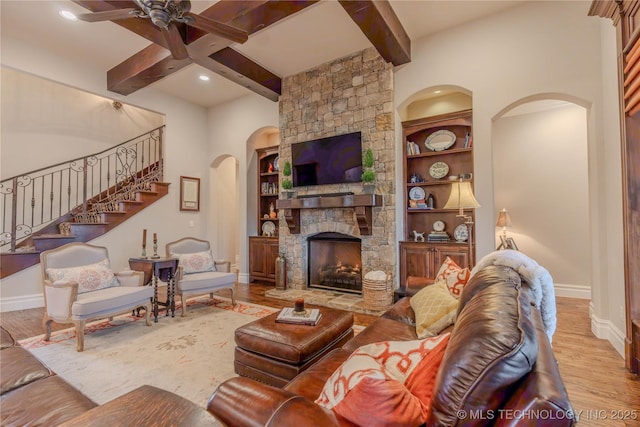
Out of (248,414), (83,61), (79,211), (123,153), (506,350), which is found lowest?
(248,414)

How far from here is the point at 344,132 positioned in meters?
4.59

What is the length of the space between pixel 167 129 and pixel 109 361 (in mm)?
4523

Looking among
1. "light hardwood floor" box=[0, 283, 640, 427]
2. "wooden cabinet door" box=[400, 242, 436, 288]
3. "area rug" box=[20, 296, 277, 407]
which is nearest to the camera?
"light hardwood floor" box=[0, 283, 640, 427]

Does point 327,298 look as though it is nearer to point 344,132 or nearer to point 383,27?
point 344,132

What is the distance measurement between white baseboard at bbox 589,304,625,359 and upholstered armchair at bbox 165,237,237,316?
416cm

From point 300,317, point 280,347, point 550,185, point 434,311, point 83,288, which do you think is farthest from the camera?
point 550,185

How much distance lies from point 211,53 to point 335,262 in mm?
3519

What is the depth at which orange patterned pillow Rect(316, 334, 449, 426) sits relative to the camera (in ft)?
2.74

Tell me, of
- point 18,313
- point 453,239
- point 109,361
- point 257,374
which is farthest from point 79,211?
point 453,239

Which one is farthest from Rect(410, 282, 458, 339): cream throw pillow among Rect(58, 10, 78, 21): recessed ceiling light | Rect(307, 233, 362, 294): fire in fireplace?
Rect(58, 10, 78, 21): recessed ceiling light

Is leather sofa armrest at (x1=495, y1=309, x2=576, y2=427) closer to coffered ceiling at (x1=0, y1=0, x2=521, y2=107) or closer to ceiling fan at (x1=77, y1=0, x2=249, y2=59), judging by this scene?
ceiling fan at (x1=77, y1=0, x2=249, y2=59)

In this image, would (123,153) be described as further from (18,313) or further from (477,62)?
(477,62)

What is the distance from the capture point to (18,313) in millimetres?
3869

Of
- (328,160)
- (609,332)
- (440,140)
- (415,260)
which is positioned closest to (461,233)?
(415,260)
